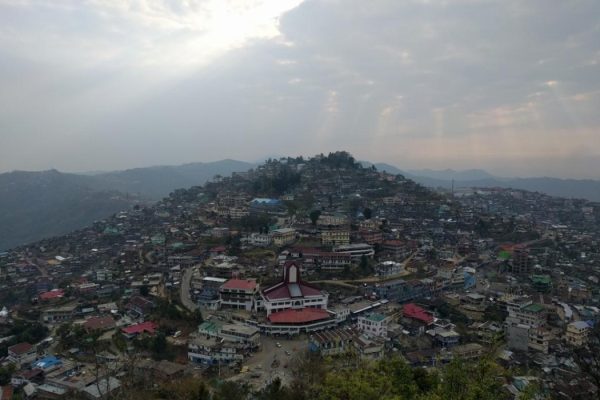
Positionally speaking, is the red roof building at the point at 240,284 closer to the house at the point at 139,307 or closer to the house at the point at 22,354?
the house at the point at 139,307

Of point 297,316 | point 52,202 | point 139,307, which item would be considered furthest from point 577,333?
point 52,202

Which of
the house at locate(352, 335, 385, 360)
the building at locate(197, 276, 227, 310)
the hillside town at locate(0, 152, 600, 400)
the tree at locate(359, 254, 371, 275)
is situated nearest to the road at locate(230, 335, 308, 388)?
the hillside town at locate(0, 152, 600, 400)

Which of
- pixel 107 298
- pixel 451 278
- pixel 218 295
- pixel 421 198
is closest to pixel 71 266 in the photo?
pixel 107 298

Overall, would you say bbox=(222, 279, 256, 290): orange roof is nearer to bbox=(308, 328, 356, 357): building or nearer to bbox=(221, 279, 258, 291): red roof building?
bbox=(221, 279, 258, 291): red roof building

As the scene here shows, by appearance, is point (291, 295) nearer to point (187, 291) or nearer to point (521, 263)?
point (187, 291)

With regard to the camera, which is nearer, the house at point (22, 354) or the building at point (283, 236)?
the house at point (22, 354)

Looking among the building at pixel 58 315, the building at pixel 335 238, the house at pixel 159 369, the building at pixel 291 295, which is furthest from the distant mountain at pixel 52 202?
the house at pixel 159 369
